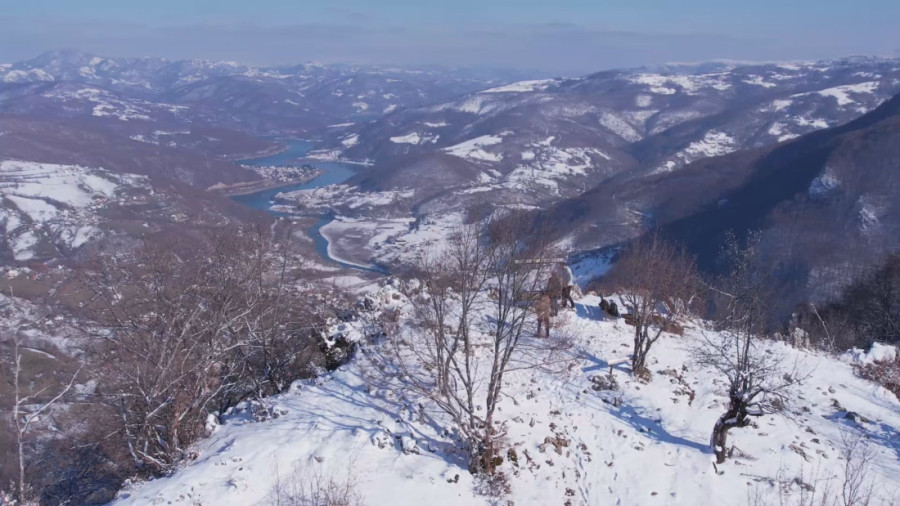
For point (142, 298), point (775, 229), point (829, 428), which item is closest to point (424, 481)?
point (142, 298)

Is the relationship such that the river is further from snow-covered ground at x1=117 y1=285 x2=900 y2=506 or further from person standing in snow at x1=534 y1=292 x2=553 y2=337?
snow-covered ground at x1=117 y1=285 x2=900 y2=506

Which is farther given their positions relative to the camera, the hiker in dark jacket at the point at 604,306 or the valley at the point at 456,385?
the hiker in dark jacket at the point at 604,306

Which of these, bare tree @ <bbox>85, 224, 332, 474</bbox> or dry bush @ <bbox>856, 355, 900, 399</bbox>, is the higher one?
bare tree @ <bbox>85, 224, 332, 474</bbox>

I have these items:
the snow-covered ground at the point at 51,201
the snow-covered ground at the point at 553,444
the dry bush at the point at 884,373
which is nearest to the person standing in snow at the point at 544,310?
the snow-covered ground at the point at 553,444

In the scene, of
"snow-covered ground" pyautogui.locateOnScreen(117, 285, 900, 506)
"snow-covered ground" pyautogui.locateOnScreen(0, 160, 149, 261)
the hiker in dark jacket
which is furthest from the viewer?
"snow-covered ground" pyautogui.locateOnScreen(0, 160, 149, 261)

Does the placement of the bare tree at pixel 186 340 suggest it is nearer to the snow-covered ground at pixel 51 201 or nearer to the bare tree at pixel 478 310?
the bare tree at pixel 478 310

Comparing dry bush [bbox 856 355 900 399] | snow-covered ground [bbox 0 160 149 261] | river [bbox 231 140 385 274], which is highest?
dry bush [bbox 856 355 900 399]

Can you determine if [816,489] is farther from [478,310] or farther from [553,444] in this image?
[478,310]

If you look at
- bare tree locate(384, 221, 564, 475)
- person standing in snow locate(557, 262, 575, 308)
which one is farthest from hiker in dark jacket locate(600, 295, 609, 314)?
bare tree locate(384, 221, 564, 475)
